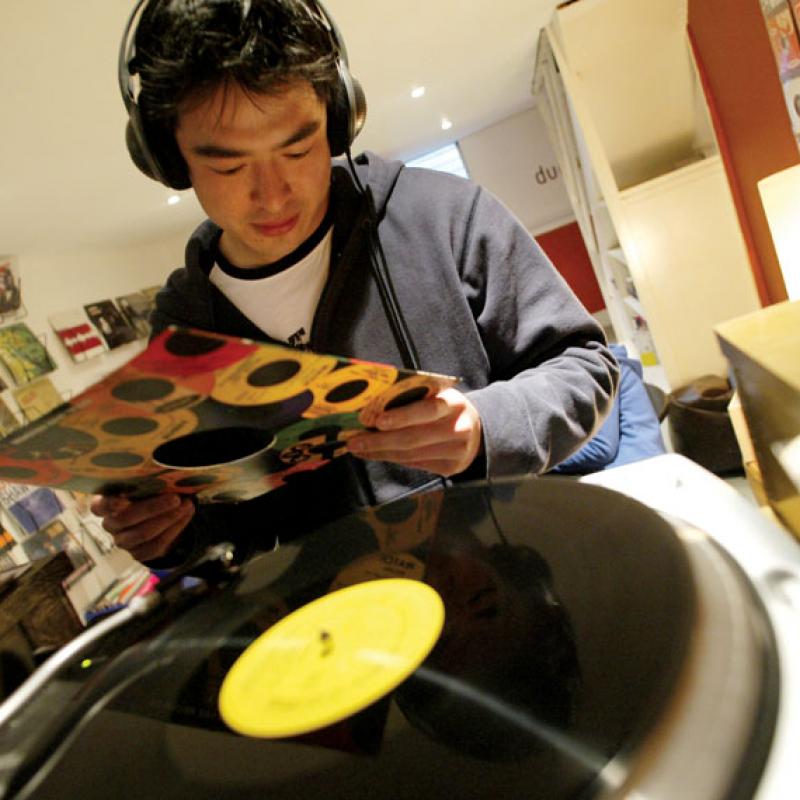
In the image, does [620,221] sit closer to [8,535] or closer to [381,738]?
[381,738]

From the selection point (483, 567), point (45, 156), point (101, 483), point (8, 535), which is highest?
point (45, 156)

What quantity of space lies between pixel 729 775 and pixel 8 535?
3190mm

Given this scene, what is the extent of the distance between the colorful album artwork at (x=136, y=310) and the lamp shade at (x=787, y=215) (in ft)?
11.0

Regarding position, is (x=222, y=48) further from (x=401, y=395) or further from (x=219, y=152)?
(x=401, y=395)

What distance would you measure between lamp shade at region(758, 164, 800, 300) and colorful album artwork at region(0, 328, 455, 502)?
43.7 inches

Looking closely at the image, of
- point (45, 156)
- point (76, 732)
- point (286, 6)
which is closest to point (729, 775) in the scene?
point (76, 732)

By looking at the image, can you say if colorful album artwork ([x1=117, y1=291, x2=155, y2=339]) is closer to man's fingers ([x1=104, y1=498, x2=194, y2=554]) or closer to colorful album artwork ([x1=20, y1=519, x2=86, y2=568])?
colorful album artwork ([x1=20, y1=519, x2=86, y2=568])

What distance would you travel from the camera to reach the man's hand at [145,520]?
0.64m

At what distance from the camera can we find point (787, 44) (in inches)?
59.9

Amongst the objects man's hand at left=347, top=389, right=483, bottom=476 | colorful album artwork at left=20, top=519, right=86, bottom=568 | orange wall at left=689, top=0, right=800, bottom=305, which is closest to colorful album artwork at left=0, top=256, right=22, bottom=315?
colorful album artwork at left=20, top=519, right=86, bottom=568

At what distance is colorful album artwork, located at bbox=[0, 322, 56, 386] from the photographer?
287 cm

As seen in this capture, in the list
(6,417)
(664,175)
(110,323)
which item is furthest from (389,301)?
(110,323)

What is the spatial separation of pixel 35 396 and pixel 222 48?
9.44ft

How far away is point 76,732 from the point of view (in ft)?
1.53
